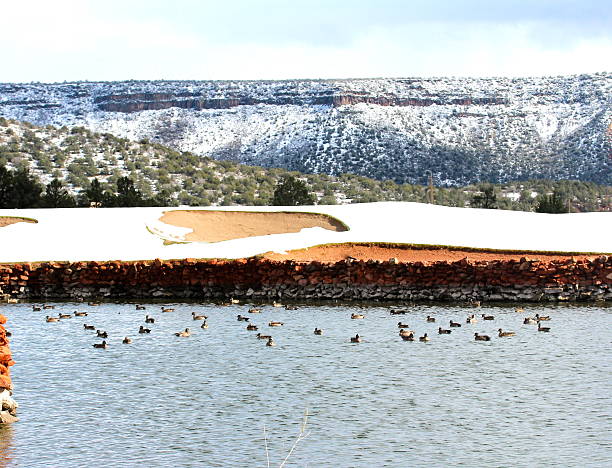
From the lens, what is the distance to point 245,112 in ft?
442

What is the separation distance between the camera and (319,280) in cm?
3809

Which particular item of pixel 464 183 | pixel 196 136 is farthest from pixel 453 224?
pixel 196 136

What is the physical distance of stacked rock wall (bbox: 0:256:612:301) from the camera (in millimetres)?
36906

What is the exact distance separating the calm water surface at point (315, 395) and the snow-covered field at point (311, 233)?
8.54 meters

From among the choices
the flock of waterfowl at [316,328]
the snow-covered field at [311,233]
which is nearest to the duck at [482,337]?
the flock of waterfowl at [316,328]

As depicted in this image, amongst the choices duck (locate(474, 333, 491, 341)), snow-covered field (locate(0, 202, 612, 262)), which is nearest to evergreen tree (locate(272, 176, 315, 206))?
snow-covered field (locate(0, 202, 612, 262))

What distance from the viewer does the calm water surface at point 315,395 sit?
19.3 meters

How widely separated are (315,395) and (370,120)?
10010 centimetres

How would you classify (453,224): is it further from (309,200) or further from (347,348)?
(309,200)

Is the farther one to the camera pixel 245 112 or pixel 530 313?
pixel 245 112

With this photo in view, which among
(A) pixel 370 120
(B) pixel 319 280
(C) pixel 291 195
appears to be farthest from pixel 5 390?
(A) pixel 370 120

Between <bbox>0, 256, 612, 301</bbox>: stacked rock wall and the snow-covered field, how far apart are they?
1.41 metres

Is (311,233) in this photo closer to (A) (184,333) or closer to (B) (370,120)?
(A) (184,333)

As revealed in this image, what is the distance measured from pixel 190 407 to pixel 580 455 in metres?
7.65
